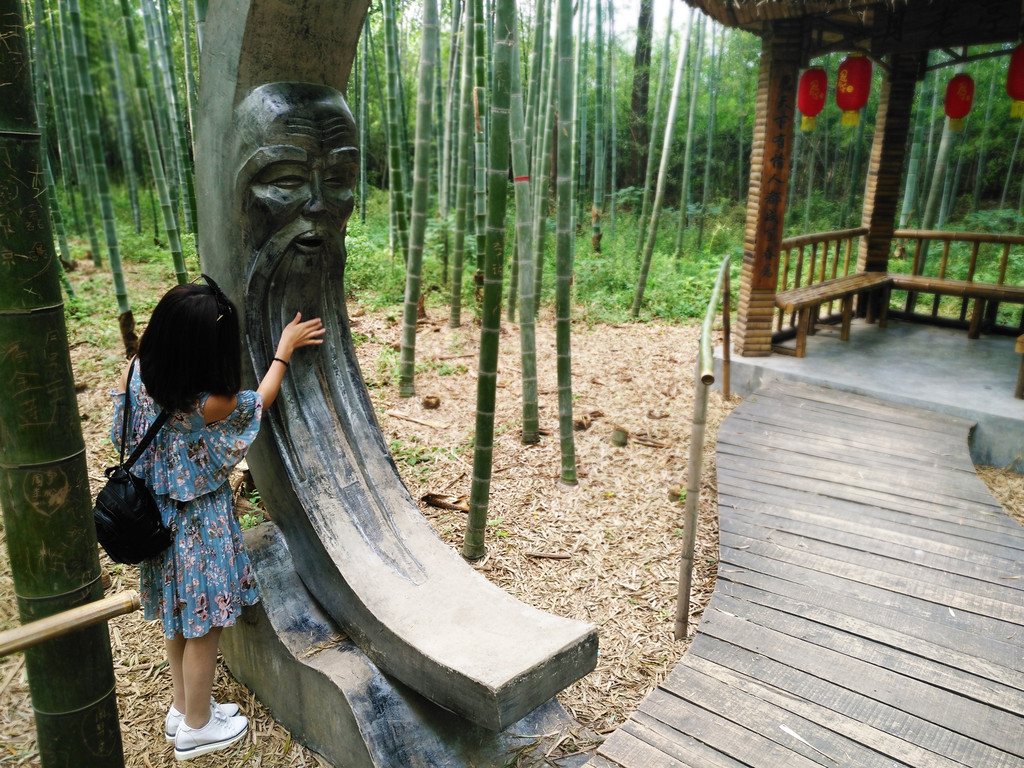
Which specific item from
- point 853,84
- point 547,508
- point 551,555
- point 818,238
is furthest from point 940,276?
point 551,555

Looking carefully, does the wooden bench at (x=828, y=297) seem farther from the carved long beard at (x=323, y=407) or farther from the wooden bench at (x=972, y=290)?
the carved long beard at (x=323, y=407)

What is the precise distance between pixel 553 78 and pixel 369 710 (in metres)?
4.48

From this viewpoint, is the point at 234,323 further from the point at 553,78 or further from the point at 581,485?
the point at 553,78

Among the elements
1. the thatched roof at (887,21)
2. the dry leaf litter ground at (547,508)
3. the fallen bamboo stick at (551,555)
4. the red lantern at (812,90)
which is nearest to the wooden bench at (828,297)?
the dry leaf litter ground at (547,508)

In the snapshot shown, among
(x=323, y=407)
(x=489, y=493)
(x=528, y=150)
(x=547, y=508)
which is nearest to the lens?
(x=323, y=407)

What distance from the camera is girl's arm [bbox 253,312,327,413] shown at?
73.8 inches

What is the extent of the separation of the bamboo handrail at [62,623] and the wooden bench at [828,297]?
172 inches

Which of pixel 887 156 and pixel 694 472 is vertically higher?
pixel 887 156

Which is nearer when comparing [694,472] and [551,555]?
[694,472]

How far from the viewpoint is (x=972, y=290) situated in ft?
16.3

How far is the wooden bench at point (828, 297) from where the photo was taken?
4691mm

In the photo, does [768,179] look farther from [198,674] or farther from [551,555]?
[198,674]

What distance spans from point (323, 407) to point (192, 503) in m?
0.48

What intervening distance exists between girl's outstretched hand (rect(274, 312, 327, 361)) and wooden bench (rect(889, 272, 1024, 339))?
4.79m
